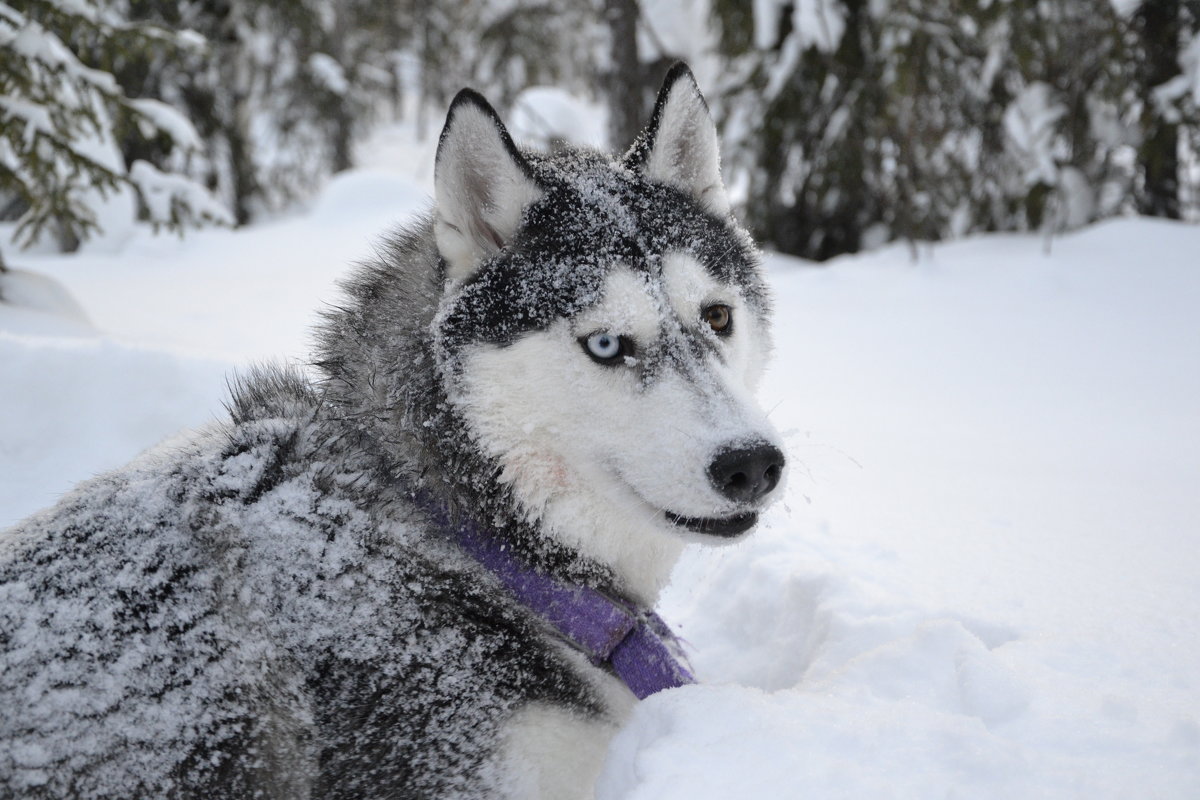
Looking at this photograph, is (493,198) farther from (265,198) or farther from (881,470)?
(265,198)

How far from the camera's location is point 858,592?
7.73 feet

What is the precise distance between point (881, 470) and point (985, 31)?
5.82m

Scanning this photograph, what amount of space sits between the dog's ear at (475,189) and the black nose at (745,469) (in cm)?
68

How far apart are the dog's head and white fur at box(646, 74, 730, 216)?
182 mm

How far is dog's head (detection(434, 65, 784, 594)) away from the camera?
1574 millimetres

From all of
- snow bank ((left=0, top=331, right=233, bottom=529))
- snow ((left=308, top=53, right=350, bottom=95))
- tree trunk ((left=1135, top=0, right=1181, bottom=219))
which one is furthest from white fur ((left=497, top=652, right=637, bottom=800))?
snow ((left=308, top=53, right=350, bottom=95))

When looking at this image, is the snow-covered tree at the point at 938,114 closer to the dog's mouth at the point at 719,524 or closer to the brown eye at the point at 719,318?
the brown eye at the point at 719,318

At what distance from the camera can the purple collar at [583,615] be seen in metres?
1.70

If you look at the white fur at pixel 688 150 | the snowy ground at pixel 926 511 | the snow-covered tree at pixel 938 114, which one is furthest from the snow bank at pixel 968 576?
the snow-covered tree at pixel 938 114

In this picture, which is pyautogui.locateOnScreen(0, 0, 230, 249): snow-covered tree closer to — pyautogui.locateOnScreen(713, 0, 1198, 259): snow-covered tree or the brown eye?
the brown eye

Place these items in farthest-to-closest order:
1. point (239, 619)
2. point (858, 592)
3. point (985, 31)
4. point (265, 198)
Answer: point (265, 198)
point (985, 31)
point (858, 592)
point (239, 619)

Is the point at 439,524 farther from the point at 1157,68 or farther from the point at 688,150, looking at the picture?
the point at 1157,68

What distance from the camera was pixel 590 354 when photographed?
1669mm

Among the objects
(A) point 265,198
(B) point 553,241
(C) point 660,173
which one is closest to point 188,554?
(B) point 553,241
